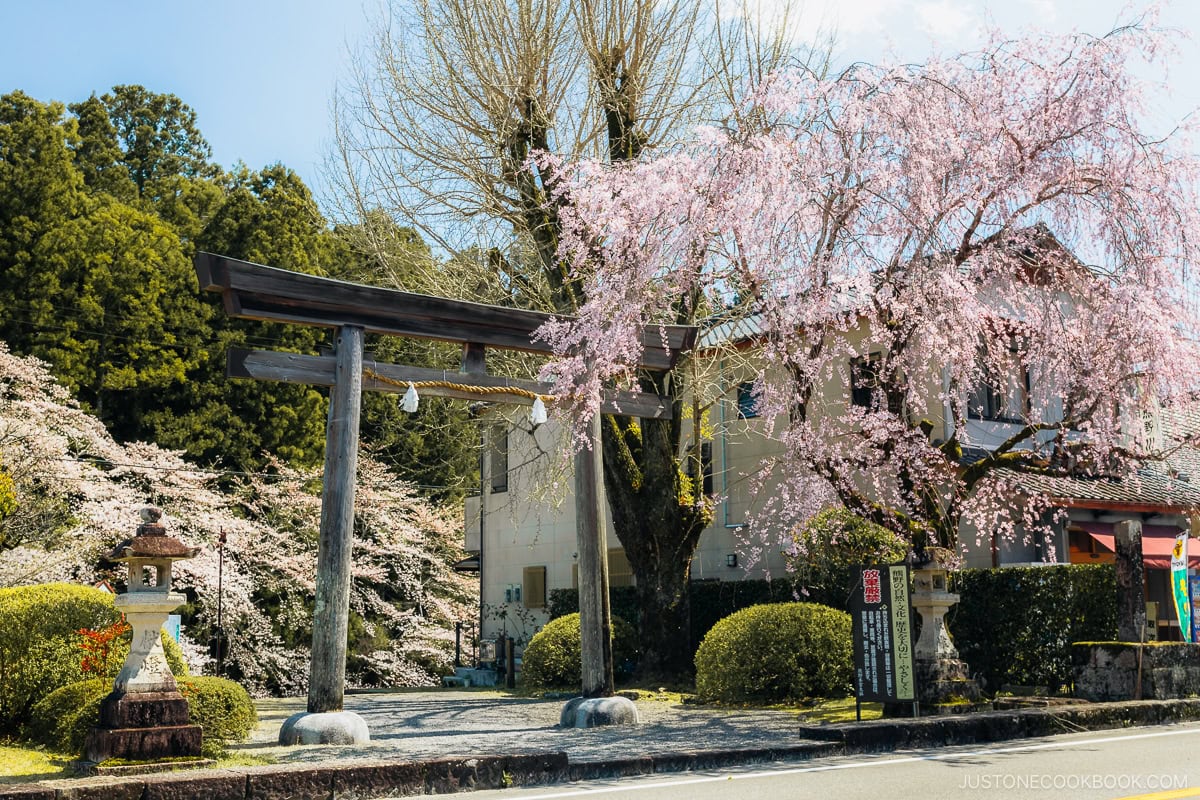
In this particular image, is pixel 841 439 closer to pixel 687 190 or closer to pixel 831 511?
pixel 831 511

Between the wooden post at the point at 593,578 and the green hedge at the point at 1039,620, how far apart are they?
5726 mm

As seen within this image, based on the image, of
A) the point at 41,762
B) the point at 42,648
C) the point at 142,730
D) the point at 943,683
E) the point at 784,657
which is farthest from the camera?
the point at 784,657

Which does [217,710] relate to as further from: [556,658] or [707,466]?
[707,466]

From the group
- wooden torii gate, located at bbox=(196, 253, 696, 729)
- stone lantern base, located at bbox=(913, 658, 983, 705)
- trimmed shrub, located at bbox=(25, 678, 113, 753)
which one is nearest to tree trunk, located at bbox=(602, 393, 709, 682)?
wooden torii gate, located at bbox=(196, 253, 696, 729)

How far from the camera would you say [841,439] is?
13828 mm

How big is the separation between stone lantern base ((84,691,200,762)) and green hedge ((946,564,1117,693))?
10927 mm

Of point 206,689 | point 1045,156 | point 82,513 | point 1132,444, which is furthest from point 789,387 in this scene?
point 82,513

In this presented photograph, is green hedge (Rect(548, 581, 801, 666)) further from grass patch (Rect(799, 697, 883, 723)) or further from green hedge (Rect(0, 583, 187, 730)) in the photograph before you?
green hedge (Rect(0, 583, 187, 730))

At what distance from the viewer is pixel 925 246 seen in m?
11.6

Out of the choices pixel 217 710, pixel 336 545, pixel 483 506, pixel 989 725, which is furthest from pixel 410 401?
pixel 483 506

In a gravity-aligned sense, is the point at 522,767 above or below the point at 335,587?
below

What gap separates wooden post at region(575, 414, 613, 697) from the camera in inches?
510

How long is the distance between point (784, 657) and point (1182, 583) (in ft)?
→ 17.7

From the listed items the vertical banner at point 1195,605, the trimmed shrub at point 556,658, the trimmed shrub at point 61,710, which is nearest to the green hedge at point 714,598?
the trimmed shrub at point 556,658
